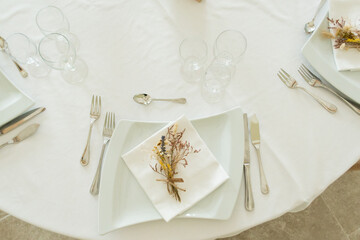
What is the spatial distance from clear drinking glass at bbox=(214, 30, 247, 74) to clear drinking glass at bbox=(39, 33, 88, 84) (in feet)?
1.66

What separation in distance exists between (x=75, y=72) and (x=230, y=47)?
1.93 ft

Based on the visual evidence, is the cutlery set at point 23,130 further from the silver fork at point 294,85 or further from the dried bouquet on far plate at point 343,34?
the dried bouquet on far plate at point 343,34

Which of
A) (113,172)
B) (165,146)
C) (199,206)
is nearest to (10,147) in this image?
(113,172)

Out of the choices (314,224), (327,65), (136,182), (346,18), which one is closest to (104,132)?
(136,182)

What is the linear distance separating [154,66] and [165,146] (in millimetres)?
326

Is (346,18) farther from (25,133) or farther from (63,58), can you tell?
(25,133)

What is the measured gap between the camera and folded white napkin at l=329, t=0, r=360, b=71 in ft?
3.48

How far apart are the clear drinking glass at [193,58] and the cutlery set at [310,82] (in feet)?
0.98

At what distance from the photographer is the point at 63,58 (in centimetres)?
106

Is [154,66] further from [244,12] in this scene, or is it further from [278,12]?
[278,12]

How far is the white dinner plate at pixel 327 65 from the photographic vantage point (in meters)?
1.05

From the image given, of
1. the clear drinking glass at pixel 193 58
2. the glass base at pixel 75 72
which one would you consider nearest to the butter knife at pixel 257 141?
the clear drinking glass at pixel 193 58

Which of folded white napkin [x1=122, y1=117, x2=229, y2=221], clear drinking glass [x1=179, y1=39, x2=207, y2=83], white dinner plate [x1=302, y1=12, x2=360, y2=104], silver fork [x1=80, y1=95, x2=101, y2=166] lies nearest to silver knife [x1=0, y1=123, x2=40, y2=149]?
silver fork [x1=80, y1=95, x2=101, y2=166]

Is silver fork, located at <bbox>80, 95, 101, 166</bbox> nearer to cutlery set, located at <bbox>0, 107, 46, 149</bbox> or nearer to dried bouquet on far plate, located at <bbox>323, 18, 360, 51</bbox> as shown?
cutlery set, located at <bbox>0, 107, 46, 149</bbox>
